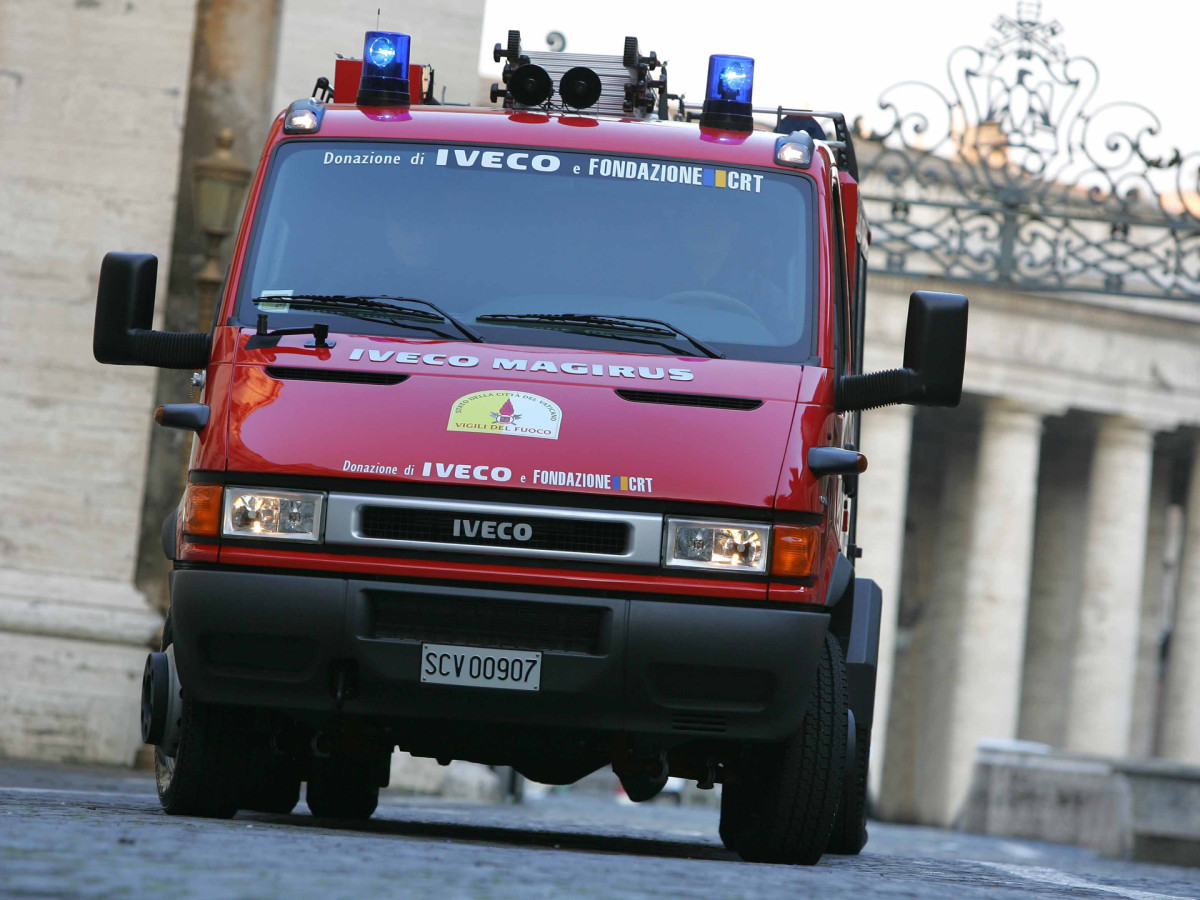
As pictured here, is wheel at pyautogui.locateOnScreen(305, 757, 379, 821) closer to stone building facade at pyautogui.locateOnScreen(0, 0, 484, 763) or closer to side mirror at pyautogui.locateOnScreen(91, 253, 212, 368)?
side mirror at pyautogui.locateOnScreen(91, 253, 212, 368)

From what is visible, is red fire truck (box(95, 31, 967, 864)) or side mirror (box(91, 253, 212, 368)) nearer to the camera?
red fire truck (box(95, 31, 967, 864))

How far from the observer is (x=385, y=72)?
8.29m

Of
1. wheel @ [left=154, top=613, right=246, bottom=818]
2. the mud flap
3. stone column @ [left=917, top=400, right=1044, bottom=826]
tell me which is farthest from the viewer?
stone column @ [left=917, top=400, right=1044, bottom=826]

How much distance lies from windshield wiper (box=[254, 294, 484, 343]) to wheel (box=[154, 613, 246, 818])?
1289mm

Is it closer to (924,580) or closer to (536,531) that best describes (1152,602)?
(924,580)

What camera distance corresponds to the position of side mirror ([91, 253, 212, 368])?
734cm

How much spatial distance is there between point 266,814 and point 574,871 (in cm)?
382

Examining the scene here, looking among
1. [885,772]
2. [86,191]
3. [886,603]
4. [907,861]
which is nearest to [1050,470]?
[885,772]

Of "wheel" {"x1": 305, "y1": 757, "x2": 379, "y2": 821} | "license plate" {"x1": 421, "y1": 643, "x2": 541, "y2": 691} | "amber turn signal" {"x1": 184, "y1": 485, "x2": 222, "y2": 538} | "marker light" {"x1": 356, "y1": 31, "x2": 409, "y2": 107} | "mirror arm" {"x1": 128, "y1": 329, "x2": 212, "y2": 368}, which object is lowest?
"wheel" {"x1": 305, "y1": 757, "x2": 379, "y2": 821}

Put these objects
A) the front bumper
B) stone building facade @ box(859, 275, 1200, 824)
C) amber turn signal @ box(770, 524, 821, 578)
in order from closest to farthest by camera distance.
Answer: the front bumper → amber turn signal @ box(770, 524, 821, 578) → stone building facade @ box(859, 275, 1200, 824)

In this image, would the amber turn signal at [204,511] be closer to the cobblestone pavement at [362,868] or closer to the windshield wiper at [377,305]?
the windshield wiper at [377,305]

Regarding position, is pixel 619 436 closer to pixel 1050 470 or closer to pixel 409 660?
pixel 409 660

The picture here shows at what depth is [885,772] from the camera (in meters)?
57.4

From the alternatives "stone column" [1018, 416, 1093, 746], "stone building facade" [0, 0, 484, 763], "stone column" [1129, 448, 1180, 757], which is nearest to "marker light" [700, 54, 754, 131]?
"stone building facade" [0, 0, 484, 763]
